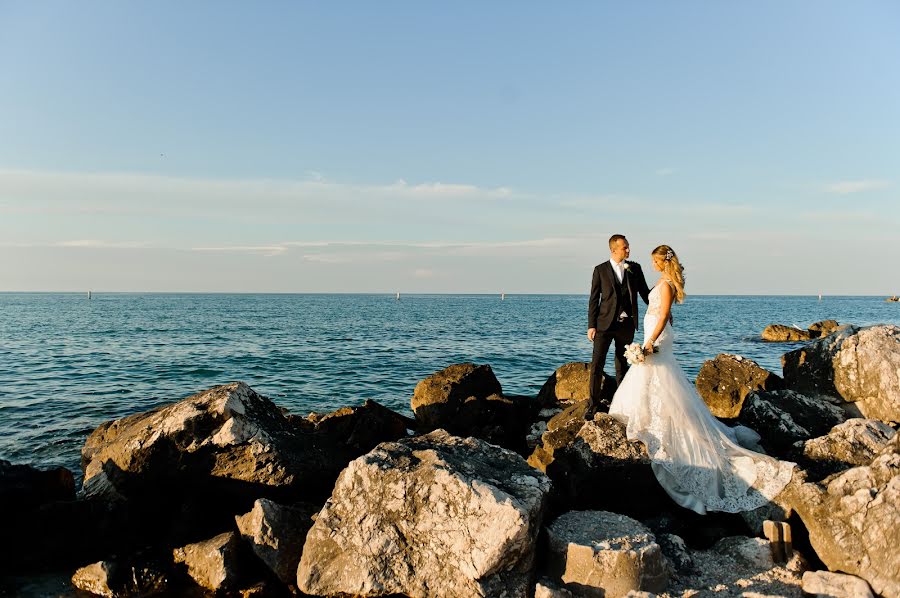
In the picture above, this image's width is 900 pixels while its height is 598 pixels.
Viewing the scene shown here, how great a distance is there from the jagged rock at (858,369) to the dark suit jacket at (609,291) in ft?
14.3

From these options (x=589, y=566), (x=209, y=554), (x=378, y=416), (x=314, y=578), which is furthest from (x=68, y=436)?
(x=589, y=566)

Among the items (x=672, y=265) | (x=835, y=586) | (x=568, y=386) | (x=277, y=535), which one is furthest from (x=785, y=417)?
(x=277, y=535)

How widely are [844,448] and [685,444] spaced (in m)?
2.09

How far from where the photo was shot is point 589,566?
5.75m

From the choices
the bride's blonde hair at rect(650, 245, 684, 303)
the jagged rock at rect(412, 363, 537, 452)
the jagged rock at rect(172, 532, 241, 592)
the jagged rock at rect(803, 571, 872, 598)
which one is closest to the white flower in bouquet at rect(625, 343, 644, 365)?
the bride's blonde hair at rect(650, 245, 684, 303)

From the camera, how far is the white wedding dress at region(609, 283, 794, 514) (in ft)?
23.8

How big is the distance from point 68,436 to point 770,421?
1500cm

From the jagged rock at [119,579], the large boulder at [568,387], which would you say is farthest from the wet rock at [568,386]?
the jagged rock at [119,579]

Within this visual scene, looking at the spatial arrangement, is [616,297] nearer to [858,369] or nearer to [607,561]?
[607,561]

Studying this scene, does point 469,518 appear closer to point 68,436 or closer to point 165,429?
point 165,429

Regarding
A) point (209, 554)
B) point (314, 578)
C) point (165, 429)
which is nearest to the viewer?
point (314, 578)

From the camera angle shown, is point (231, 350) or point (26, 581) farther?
point (231, 350)

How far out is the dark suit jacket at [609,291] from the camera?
942cm

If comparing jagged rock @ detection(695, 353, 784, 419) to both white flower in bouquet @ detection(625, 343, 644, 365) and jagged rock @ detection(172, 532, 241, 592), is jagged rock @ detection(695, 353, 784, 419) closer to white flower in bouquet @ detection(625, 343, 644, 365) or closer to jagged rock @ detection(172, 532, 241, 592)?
white flower in bouquet @ detection(625, 343, 644, 365)
